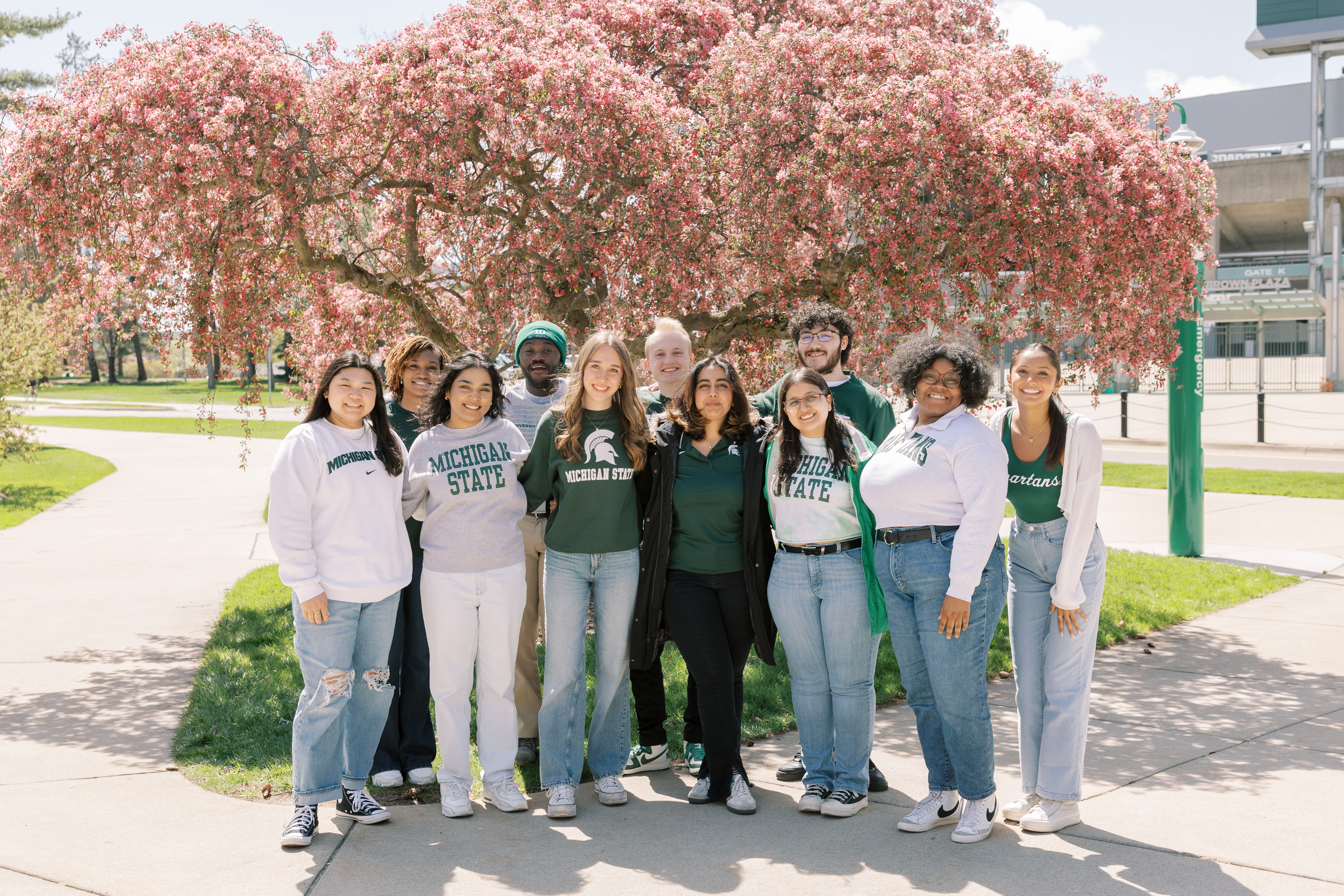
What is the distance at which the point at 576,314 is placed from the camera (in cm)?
794

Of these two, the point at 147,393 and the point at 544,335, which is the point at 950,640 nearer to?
the point at 544,335

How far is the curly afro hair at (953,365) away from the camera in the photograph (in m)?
4.14

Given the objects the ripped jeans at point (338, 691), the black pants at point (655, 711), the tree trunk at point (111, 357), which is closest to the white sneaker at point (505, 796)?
the ripped jeans at point (338, 691)

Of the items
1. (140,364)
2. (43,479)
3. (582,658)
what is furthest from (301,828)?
(140,364)

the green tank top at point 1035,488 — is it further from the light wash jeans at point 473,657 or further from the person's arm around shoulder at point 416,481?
the person's arm around shoulder at point 416,481

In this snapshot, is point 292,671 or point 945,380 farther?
point 292,671

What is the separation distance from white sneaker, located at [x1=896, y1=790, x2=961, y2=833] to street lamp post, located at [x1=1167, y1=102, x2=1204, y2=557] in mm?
6194

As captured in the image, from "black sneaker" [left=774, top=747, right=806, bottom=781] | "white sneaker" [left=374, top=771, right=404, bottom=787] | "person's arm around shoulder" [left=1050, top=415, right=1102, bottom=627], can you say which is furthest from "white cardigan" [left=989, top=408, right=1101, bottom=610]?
"white sneaker" [left=374, top=771, right=404, bottom=787]

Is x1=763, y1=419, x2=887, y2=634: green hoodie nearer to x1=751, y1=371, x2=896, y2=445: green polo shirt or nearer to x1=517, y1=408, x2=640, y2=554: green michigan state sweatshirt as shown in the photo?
x1=751, y1=371, x2=896, y2=445: green polo shirt

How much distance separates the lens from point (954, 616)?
396cm

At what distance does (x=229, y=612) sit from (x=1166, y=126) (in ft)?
25.7

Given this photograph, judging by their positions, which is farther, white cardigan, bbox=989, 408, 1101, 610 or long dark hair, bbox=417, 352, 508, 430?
long dark hair, bbox=417, 352, 508, 430

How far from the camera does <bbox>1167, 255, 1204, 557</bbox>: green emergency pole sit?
9.66 meters

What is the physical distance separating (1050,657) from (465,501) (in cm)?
236
